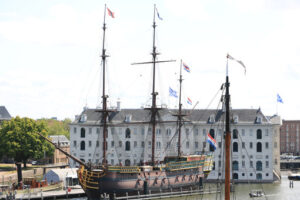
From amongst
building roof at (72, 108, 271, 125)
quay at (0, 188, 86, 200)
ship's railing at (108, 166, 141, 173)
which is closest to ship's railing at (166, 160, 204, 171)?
ship's railing at (108, 166, 141, 173)

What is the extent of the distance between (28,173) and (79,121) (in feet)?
47.1

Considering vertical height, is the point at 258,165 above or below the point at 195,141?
below

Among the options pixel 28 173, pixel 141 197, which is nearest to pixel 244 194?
pixel 141 197

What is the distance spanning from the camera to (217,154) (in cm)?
10106

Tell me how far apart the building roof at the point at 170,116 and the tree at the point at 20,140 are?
9.41 meters

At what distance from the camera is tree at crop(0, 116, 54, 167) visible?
328ft

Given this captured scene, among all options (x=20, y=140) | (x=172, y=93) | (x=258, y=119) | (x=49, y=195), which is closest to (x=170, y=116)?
(x=172, y=93)

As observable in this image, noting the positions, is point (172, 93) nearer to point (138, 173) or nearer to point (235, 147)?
point (138, 173)

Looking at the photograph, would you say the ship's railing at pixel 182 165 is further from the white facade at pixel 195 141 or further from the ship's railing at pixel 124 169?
the white facade at pixel 195 141

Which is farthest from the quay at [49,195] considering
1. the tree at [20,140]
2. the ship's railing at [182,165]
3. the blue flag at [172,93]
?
the tree at [20,140]

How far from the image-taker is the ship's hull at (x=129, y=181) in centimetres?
6812

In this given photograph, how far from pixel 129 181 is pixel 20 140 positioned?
3800 centimetres

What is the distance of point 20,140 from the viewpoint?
101m

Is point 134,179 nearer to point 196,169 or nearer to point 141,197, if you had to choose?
point 141,197
